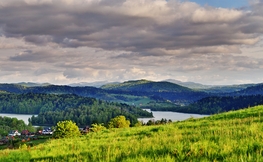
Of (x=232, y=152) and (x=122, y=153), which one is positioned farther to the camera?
(x=122, y=153)

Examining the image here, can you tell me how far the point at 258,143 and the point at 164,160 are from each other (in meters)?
3.99

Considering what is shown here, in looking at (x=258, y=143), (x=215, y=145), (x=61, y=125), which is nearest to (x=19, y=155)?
(x=215, y=145)

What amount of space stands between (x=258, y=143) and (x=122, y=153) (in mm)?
5312

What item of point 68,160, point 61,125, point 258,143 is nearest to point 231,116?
point 258,143

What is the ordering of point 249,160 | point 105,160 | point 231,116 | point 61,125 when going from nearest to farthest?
point 249,160 < point 105,160 < point 231,116 < point 61,125

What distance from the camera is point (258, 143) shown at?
420 inches

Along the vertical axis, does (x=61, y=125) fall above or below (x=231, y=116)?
below

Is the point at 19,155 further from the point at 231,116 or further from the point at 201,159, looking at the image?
the point at 231,116

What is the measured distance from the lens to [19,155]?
15312 millimetres

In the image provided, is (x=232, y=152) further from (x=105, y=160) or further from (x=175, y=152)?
(x=105, y=160)

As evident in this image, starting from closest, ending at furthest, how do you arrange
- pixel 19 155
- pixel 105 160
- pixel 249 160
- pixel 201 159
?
pixel 249 160 < pixel 201 159 < pixel 105 160 < pixel 19 155

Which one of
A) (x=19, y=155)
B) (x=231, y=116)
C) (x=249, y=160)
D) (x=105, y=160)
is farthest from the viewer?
(x=231, y=116)

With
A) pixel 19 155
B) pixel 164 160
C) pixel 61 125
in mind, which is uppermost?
pixel 164 160

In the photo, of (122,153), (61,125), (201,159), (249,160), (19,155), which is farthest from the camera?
(61,125)
